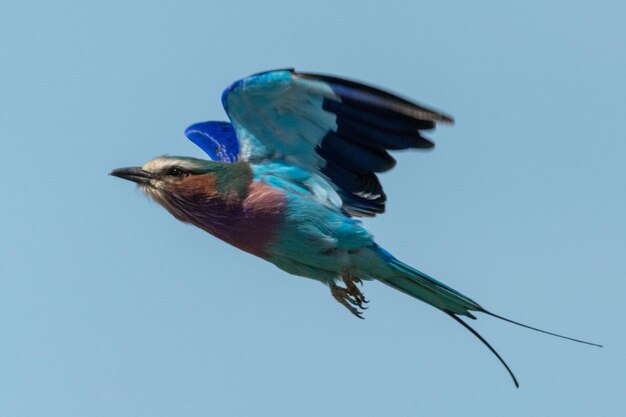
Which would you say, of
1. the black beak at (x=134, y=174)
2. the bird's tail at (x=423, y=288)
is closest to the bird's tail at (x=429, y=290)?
the bird's tail at (x=423, y=288)

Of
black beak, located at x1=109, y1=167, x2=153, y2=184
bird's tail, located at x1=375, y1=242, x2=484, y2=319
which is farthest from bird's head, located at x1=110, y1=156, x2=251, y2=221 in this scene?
bird's tail, located at x1=375, y1=242, x2=484, y2=319

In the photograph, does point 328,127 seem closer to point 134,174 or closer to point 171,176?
point 171,176

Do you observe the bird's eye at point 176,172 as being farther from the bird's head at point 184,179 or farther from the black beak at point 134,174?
the black beak at point 134,174

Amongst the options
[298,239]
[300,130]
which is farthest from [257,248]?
[300,130]

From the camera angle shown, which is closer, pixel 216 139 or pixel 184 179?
pixel 184 179

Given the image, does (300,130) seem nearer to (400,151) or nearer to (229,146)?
(400,151)

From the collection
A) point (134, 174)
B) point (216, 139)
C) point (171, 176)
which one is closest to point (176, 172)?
point (171, 176)
